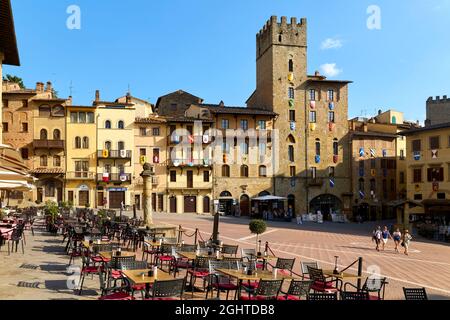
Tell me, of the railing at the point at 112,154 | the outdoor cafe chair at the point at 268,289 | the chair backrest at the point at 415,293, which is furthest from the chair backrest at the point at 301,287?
the railing at the point at 112,154

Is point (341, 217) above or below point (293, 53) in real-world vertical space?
below

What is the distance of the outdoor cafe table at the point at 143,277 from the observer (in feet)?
27.8


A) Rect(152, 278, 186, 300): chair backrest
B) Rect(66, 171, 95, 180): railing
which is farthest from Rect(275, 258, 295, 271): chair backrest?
Rect(66, 171, 95, 180): railing

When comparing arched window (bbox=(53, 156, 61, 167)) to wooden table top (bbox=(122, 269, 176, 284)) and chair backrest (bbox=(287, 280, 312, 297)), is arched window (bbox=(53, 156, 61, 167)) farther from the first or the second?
chair backrest (bbox=(287, 280, 312, 297))

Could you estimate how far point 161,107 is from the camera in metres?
62.1

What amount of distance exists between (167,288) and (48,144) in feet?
143

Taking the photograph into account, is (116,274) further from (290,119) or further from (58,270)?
(290,119)

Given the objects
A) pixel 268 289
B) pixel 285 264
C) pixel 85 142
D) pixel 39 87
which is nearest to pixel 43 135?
pixel 85 142

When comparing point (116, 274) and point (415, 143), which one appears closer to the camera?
point (116, 274)

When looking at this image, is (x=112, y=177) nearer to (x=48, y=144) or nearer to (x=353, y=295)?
(x=48, y=144)

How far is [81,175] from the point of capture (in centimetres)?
4878
